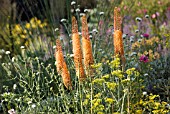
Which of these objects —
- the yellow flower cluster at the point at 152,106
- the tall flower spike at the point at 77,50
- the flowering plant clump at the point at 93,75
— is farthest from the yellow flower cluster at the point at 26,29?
the yellow flower cluster at the point at 152,106

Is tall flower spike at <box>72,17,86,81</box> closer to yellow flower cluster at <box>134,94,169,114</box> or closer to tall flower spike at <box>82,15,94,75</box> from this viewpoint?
tall flower spike at <box>82,15,94,75</box>

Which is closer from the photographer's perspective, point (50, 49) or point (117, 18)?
point (117, 18)

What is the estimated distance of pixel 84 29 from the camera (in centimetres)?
319

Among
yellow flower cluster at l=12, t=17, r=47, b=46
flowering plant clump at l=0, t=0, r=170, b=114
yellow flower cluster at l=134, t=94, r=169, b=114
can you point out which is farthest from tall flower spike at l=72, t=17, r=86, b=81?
yellow flower cluster at l=12, t=17, r=47, b=46

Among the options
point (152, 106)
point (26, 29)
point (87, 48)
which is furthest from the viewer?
point (26, 29)

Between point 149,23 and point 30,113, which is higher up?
point 149,23

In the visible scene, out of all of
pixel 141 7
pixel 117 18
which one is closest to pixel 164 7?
pixel 141 7

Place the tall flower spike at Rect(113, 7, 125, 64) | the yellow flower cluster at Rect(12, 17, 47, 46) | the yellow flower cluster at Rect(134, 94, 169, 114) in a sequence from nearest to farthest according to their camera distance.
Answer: the yellow flower cluster at Rect(134, 94, 169, 114)
the tall flower spike at Rect(113, 7, 125, 64)
the yellow flower cluster at Rect(12, 17, 47, 46)

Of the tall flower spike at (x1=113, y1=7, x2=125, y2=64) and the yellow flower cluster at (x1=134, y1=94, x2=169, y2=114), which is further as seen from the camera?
the tall flower spike at (x1=113, y1=7, x2=125, y2=64)

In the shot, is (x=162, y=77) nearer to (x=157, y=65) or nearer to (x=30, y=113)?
(x=157, y=65)

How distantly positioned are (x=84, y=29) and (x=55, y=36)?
216 cm

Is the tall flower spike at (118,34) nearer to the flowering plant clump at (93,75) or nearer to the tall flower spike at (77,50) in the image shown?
the flowering plant clump at (93,75)

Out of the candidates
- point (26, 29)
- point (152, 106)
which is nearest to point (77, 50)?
point (152, 106)

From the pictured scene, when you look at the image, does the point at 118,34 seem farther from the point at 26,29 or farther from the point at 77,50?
the point at 26,29
